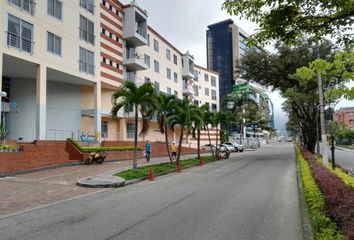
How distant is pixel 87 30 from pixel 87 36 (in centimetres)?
56

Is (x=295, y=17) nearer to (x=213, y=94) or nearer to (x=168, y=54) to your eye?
(x=168, y=54)

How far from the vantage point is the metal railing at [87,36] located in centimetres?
3155

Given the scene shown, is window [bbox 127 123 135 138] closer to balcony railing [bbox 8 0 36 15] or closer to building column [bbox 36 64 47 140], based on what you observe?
building column [bbox 36 64 47 140]

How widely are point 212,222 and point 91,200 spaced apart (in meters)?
5.16

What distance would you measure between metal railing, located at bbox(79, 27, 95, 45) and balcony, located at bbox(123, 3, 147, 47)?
303 inches

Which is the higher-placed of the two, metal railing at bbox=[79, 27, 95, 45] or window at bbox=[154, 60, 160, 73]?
window at bbox=[154, 60, 160, 73]

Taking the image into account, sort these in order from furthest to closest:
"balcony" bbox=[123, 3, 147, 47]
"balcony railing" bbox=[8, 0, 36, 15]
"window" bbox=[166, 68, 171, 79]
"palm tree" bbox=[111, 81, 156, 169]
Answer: "window" bbox=[166, 68, 171, 79], "balcony" bbox=[123, 3, 147, 47], "balcony railing" bbox=[8, 0, 36, 15], "palm tree" bbox=[111, 81, 156, 169]

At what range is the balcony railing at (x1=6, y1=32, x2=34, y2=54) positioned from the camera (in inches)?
925

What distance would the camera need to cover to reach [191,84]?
63.4 m

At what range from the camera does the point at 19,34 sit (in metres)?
24.2

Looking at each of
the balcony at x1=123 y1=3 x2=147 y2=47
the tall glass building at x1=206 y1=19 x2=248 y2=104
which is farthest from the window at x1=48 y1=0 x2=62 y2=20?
the tall glass building at x1=206 y1=19 x2=248 y2=104

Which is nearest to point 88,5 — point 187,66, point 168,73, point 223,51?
point 168,73

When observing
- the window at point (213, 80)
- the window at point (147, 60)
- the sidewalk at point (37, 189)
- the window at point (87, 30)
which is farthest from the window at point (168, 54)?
the sidewalk at point (37, 189)

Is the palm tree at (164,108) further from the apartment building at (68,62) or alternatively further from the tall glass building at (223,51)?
the tall glass building at (223,51)
